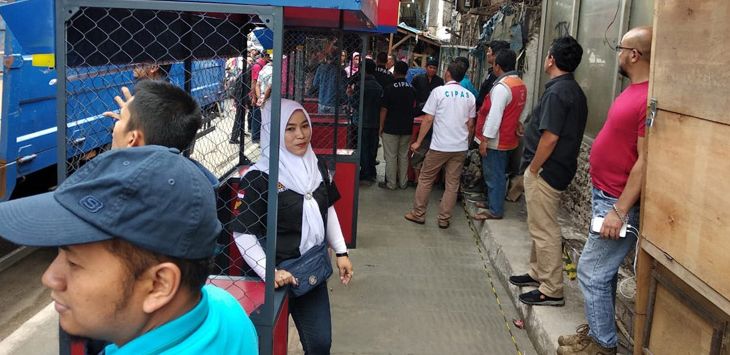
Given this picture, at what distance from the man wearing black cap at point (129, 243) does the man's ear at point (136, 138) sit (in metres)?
1.03

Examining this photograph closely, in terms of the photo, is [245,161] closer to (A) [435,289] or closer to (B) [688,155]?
(A) [435,289]

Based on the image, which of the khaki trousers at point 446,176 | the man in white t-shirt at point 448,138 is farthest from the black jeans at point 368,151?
the khaki trousers at point 446,176

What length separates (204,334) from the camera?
3.74 feet

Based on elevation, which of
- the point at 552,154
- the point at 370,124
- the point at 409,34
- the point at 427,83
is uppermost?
the point at 409,34

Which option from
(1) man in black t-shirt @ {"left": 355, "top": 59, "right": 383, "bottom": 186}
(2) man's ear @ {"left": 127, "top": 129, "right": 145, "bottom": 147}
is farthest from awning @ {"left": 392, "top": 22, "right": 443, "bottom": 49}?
(2) man's ear @ {"left": 127, "top": 129, "right": 145, "bottom": 147}

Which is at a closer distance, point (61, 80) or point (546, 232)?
point (61, 80)

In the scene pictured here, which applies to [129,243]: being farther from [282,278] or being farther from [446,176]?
[446,176]

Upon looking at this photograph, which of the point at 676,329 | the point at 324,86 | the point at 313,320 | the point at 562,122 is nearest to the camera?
the point at 676,329

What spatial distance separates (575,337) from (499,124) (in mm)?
3086

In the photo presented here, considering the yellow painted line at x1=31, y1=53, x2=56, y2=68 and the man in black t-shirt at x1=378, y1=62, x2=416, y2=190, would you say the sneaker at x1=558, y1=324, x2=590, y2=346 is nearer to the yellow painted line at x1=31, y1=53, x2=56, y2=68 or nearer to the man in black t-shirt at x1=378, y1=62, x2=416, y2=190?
the yellow painted line at x1=31, y1=53, x2=56, y2=68

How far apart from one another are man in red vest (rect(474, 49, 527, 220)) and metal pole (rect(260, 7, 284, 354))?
4.21m

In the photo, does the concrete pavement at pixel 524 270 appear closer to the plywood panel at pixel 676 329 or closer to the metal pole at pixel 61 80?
the plywood panel at pixel 676 329

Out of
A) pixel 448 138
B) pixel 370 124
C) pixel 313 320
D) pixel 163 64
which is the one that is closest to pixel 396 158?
pixel 370 124

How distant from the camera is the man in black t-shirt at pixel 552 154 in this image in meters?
4.16
